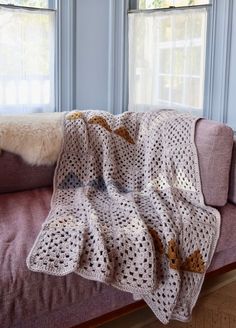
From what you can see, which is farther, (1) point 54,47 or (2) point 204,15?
(1) point 54,47

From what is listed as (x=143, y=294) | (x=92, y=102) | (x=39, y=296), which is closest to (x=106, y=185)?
(x=143, y=294)

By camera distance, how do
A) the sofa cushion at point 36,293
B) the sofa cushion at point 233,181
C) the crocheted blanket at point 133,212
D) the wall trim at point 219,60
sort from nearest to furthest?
the sofa cushion at point 36,293
the crocheted blanket at point 133,212
the sofa cushion at point 233,181
the wall trim at point 219,60

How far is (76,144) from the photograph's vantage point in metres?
1.81

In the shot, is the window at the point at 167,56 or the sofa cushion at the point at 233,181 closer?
the sofa cushion at the point at 233,181

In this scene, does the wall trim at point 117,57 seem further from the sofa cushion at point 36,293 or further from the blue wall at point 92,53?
the sofa cushion at point 36,293

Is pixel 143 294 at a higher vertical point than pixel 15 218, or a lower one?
lower

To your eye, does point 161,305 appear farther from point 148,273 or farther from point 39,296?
point 39,296

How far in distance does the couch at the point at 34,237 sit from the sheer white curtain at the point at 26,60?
0.95 metres

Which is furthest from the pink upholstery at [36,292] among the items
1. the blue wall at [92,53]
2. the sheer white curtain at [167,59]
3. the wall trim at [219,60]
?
the blue wall at [92,53]

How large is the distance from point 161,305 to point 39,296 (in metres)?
0.43

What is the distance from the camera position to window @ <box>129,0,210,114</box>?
99.6 inches

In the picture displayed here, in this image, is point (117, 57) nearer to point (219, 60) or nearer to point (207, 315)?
point (219, 60)

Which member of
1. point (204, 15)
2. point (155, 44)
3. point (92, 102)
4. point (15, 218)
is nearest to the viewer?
point (15, 218)

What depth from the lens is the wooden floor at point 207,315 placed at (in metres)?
1.53
